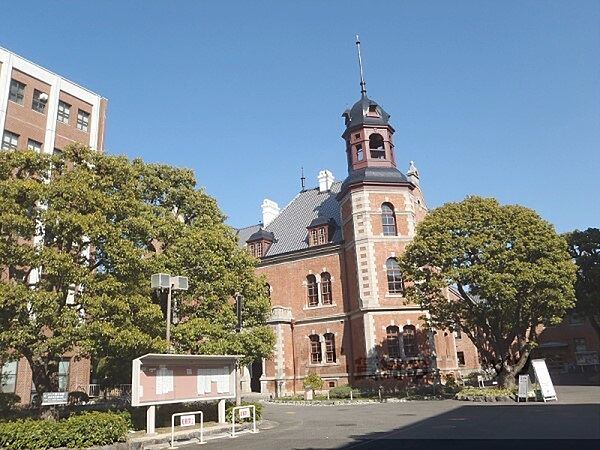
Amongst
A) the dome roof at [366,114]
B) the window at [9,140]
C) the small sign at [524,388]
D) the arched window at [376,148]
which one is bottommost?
the small sign at [524,388]

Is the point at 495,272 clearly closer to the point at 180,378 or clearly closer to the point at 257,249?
the point at 180,378

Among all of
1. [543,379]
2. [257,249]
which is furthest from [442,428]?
[257,249]

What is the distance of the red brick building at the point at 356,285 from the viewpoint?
32.6 m

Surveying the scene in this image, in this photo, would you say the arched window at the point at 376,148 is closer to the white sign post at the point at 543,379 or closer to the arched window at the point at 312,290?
the arched window at the point at 312,290

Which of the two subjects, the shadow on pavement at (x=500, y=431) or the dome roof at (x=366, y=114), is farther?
the dome roof at (x=366, y=114)

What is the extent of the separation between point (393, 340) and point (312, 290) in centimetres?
817

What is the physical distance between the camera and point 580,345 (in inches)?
1951

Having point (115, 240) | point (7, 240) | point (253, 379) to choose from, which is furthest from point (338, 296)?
point (7, 240)

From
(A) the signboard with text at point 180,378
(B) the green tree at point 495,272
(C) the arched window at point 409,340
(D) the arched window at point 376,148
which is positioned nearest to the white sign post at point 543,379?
(B) the green tree at point 495,272

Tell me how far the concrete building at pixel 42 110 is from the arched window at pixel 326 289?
18.5 m

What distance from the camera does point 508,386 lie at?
25.7 meters

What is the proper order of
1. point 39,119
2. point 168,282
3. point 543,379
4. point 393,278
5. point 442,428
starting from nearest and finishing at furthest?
point 442,428
point 168,282
point 543,379
point 39,119
point 393,278

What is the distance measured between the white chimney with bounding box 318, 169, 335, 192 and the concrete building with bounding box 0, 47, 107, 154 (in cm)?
1893

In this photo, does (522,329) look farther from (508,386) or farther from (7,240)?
(7,240)
